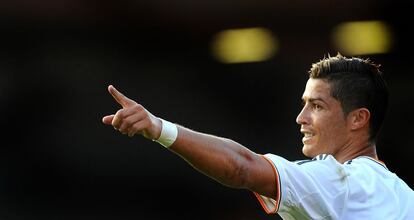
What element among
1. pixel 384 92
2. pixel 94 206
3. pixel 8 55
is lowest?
pixel 94 206

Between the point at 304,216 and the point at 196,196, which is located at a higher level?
the point at 304,216

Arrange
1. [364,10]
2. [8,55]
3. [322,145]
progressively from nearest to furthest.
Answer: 1. [322,145]
2. [364,10]
3. [8,55]

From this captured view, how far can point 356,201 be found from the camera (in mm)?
3727

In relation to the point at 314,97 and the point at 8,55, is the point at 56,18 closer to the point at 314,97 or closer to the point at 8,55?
the point at 8,55

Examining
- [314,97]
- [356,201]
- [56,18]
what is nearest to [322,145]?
A: [314,97]

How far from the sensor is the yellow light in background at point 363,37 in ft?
33.3

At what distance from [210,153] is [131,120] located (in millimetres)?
394

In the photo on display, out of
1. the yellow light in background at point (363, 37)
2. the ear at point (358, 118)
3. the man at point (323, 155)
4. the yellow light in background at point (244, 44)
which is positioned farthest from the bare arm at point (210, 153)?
the yellow light in background at point (244, 44)

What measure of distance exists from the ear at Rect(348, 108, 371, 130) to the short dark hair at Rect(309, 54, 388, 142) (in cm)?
2

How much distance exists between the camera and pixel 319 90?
4.17 metres

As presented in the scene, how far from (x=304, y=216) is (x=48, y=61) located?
24.4ft

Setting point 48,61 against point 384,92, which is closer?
point 384,92

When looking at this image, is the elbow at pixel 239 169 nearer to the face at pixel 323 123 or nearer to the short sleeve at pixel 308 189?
the short sleeve at pixel 308 189

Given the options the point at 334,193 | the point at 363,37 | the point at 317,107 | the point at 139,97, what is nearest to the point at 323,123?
the point at 317,107
